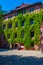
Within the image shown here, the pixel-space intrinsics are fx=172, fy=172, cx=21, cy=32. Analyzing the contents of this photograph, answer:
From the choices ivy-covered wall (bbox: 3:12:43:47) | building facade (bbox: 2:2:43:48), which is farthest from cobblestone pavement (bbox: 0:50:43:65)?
building facade (bbox: 2:2:43:48)

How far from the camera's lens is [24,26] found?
42.5 metres

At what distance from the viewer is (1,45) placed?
158ft

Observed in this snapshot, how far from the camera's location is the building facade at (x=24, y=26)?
3997 centimetres

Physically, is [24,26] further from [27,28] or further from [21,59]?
[21,59]

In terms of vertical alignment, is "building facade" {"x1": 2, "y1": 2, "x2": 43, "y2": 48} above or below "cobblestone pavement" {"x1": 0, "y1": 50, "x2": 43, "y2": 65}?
above

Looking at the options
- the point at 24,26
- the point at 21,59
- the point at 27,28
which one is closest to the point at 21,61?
the point at 21,59

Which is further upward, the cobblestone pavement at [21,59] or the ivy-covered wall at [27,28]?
the ivy-covered wall at [27,28]

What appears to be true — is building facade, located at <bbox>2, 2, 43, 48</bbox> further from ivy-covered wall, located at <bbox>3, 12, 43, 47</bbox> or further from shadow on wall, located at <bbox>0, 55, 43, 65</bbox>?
shadow on wall, located at <bbox>0, 55, 43, 65</bbox>

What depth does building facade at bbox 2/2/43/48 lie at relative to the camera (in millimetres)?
39969

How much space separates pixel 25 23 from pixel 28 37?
3678 mm

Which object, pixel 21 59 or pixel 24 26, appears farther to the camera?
pixel 24 26

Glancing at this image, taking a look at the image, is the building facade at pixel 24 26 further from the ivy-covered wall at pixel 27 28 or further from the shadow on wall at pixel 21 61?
the shadow on wall at pixel 21 61

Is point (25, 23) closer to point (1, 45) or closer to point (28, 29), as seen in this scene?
point (28, 29)

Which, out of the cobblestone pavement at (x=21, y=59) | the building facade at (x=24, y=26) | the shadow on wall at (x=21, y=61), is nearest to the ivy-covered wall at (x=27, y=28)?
the building facade at (x=24, y=26)
